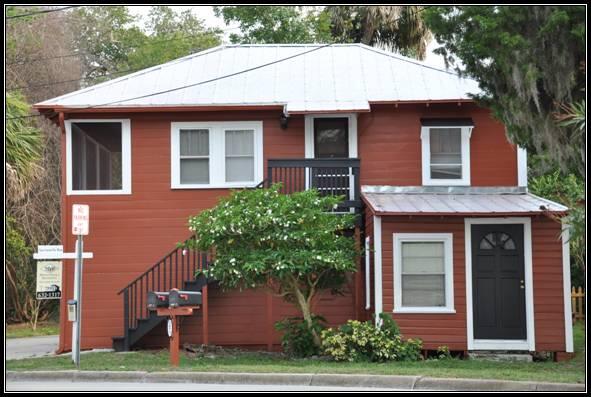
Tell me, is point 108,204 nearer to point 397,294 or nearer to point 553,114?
point 397,294

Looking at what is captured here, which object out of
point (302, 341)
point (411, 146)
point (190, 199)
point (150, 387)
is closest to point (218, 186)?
point (190, 199)

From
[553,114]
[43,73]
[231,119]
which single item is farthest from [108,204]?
[43,73]

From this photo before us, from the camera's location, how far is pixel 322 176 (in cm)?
1942

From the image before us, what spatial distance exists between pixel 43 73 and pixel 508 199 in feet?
67.5

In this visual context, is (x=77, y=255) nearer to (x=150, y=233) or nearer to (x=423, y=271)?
(x=150, y=233)

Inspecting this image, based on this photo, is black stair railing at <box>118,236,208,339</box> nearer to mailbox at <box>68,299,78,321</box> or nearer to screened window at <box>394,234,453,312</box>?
mailbox at <box>68,299,78,321</box>

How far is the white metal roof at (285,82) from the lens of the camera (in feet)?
66.1

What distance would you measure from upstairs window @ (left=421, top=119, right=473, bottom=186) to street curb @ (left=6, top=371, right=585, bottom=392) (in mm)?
7681

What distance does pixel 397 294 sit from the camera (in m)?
17.6

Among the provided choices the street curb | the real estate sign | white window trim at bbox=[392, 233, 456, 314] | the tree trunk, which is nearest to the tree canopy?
A: the street curb

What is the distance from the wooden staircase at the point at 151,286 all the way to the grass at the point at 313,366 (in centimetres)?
90

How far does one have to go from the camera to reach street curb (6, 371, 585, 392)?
12.6 m

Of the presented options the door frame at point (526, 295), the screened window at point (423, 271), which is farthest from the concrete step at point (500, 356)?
the screened window at point (423, 271)

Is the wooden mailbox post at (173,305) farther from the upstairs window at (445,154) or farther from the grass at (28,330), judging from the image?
the grass at (28,330)
